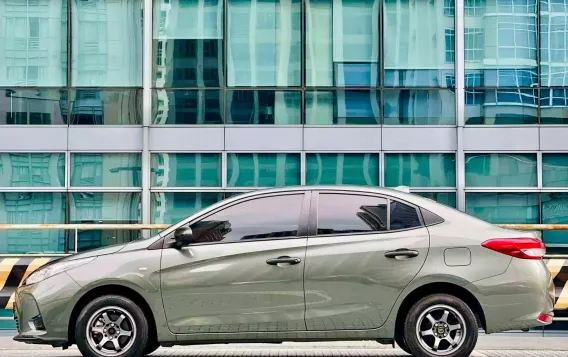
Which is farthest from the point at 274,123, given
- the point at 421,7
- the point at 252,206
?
the point at 252,206

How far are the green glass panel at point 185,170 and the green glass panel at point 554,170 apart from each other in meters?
6.81

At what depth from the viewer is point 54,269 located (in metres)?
8.70

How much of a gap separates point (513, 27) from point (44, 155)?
10.2 m

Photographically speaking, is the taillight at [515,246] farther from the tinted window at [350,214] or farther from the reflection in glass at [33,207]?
the reflection in glass at [33,207]

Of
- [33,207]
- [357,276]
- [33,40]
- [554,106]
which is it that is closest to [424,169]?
[554,106]

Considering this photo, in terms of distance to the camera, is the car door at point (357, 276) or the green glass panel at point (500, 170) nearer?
the car door at point (357, 276)

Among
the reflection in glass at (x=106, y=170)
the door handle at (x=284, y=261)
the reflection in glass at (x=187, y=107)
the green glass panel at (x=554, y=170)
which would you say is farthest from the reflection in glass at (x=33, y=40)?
the door handle at (x=284, y=261)

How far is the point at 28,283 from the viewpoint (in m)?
8.84

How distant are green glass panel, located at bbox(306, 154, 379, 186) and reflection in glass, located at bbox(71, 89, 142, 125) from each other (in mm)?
3789

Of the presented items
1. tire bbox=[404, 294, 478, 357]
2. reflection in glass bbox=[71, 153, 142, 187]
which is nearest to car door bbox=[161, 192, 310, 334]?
tire bbox=[404, 294, 478, 357]

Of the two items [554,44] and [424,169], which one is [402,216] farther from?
[554,44]

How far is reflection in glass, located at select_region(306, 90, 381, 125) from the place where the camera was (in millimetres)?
20844

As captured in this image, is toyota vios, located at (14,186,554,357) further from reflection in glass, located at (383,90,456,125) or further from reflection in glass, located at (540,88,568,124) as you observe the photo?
reflection in glass, located at (540,88,568,124)

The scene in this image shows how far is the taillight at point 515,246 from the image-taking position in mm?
8492
